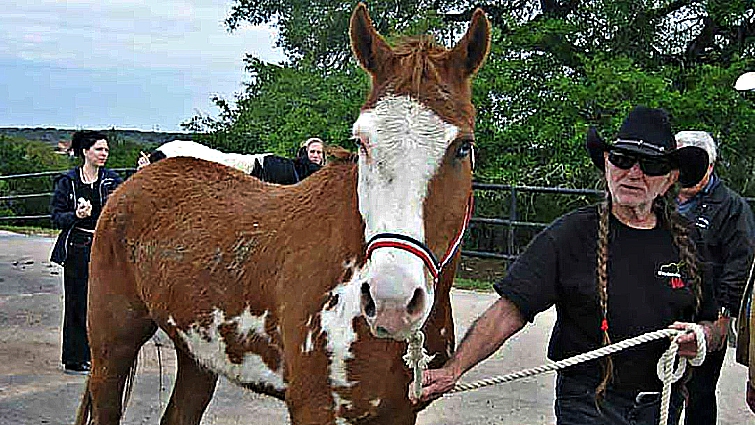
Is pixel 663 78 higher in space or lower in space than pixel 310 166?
higher

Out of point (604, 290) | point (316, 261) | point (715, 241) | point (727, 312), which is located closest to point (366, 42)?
point (316, 261)

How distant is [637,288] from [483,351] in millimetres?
506

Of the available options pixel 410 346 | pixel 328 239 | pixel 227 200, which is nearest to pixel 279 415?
pixel 227 200

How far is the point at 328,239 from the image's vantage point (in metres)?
3.00

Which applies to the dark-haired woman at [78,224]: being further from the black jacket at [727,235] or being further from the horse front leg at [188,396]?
the black jacket at [727,235]

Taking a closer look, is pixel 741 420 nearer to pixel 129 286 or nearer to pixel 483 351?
pixel 483 351

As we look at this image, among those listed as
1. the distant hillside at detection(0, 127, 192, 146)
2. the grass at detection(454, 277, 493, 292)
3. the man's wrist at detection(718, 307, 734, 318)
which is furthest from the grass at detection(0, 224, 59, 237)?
the man's wrist at detection(718, 307, 734, 318)

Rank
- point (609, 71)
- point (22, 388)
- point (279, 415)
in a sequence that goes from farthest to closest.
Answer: point (609, 71)
point (22, 388)
point (279, 415)

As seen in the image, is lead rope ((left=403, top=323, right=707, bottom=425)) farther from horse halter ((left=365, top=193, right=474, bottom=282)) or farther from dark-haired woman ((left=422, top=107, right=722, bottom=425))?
horse halter ((left=365, top=193, right=474, bottom=282))

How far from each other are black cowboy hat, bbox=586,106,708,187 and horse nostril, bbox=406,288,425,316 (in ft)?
2.73

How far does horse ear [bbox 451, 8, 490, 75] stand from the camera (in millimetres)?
2590

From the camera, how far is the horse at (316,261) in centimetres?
233

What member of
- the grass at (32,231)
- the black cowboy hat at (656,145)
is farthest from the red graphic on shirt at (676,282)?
the grass at (32,231)

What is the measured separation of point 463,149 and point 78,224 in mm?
4495
